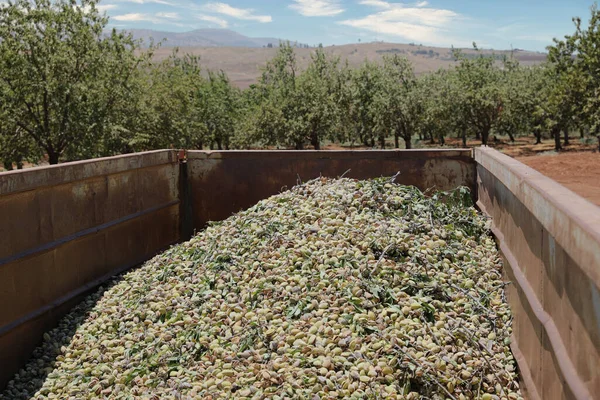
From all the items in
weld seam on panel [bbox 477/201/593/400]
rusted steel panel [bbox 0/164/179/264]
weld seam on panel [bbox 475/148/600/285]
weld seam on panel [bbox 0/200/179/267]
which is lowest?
weld seam on panel [bbox 477/201/593/400]

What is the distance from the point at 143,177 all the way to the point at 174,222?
2.91ft

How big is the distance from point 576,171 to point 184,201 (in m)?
16.3

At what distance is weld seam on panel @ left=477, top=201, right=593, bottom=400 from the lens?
2.41 meters

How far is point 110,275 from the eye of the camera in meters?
5.91

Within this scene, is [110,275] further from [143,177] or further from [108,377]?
[108,377]

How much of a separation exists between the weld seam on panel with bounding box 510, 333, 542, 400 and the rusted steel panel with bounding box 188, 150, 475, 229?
3154 millimetres

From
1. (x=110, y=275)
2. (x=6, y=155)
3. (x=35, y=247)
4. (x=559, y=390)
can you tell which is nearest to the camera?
(x=559, y=390)

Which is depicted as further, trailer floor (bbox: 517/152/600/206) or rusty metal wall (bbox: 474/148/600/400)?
trailer floor (bbox: 517/152/600/206)

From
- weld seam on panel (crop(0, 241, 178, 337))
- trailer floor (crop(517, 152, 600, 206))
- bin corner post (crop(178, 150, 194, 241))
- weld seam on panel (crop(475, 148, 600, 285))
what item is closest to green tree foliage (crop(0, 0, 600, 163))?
trailer floor (crop(517, 152, 600, 206))

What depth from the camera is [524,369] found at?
3615mm

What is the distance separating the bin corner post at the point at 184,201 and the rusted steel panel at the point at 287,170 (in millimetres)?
59

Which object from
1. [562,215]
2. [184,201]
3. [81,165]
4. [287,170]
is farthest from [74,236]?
[562,215]

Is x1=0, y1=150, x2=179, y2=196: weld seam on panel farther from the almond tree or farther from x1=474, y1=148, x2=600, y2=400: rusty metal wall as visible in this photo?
the almond tree

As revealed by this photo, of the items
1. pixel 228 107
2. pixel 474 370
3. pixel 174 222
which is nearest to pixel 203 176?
pixel 174 222
